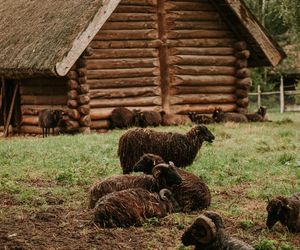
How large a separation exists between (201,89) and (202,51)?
125cm

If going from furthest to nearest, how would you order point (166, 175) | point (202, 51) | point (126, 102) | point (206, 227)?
1. point (202, 51)
2. point (126, 102)
3. point (166, 175)
4. point (206, 227)

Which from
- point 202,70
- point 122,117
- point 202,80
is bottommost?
point 122,117

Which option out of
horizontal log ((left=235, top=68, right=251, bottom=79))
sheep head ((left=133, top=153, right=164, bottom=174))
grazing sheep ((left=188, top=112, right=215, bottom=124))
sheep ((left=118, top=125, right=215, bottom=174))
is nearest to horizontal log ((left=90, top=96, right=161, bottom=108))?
grazing sheep ((left=188, top=112, right=215, bottom=124))

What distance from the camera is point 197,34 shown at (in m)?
20.6

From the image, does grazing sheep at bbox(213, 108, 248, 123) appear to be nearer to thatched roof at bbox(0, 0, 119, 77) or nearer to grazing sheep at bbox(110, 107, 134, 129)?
grazing sheep at bbox(110, 107, 134, 129)

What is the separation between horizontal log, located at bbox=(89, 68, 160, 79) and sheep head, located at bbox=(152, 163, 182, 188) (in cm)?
1224

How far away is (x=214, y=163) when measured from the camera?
10.2 meters

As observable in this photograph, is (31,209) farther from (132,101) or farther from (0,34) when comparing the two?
(0,34)

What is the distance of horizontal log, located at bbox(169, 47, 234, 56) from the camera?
790 inches

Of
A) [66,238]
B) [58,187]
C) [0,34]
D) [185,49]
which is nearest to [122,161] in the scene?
[58,187]

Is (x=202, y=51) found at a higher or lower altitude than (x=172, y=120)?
higher

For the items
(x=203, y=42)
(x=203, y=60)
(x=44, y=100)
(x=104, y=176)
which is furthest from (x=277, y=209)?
(x=203, y=42)

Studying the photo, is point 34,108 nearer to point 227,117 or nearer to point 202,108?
point 202,108

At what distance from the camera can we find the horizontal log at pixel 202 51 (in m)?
20.1
